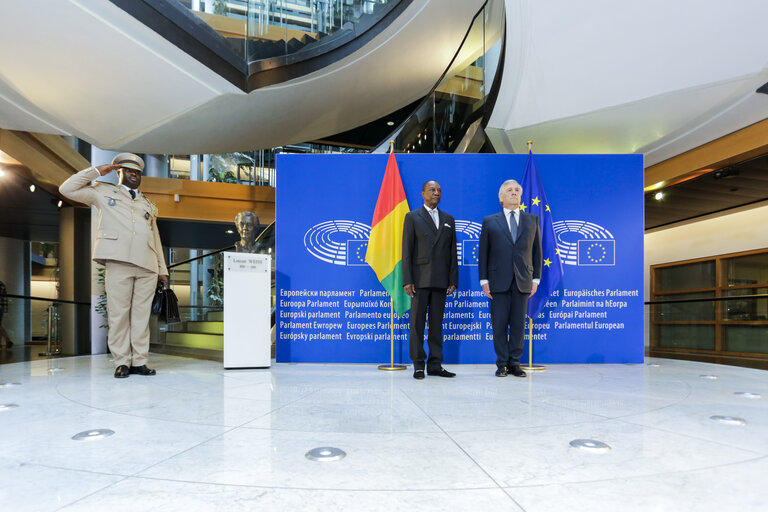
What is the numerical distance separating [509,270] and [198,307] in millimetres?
5484

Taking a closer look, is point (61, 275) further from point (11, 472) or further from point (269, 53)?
point (11, 472)

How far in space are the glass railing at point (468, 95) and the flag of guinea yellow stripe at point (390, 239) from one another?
2708 mm

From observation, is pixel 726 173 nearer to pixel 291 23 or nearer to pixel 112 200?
pixel 112 200

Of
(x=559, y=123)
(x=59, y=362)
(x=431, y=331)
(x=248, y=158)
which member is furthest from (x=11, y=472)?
(x=248, y=158)

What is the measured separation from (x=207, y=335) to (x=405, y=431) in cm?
531

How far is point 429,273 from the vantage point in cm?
400

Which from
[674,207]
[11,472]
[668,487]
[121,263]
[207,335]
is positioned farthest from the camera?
[674,207]

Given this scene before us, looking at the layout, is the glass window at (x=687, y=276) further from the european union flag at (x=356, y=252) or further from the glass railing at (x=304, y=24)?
the european union flag at (x=356, y=252)

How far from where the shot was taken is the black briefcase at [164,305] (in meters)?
4.30

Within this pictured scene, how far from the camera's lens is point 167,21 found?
6.53 m

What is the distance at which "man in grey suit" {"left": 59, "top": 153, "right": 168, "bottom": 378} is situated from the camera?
392 centimetres

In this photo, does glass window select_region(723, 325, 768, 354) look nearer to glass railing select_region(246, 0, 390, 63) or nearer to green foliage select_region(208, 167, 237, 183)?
glass railing select_region(246, 0, 390, 63)

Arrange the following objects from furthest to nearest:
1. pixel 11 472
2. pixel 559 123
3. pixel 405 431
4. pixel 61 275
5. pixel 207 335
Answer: pixel 61 275
pixel 207 335
pixel 559 123
pixel 405 431
pixel 11 472

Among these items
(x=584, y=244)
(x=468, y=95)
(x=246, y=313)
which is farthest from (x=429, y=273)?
(x=468, y=95)
